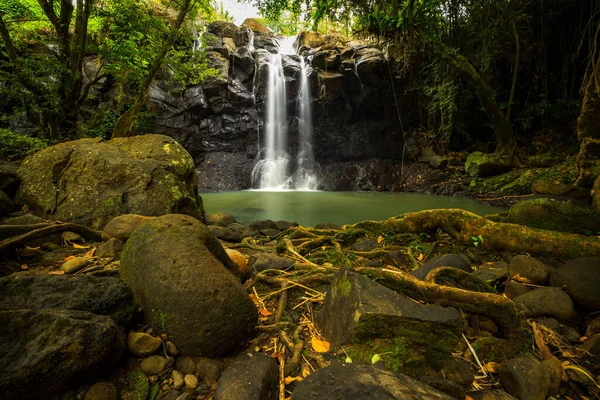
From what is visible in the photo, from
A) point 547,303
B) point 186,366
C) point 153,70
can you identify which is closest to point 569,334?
point 547,303

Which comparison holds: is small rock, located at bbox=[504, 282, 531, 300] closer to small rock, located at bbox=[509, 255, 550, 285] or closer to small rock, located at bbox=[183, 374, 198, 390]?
small rock, located at bbox=[509, 255, 550, 285]

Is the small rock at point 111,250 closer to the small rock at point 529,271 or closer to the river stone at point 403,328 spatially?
the river stone at point 403,328

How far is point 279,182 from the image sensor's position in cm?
1599

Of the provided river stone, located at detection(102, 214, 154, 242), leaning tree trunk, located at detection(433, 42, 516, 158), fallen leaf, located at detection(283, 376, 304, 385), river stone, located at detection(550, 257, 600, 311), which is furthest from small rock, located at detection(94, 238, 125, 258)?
leaning tree trunk, located at detection(433, 42, 516, 158)

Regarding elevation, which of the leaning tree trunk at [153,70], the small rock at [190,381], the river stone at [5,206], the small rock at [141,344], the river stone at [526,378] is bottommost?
the river stone at [526,378]

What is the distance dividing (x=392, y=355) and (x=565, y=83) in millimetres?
15597

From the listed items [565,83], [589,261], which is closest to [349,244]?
[589,261]

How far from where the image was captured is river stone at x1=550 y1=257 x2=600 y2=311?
208 cm

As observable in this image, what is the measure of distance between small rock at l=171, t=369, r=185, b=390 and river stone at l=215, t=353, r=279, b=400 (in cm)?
20

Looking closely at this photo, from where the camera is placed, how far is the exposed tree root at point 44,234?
227 centimetres

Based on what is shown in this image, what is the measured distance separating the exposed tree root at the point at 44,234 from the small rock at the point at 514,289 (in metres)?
4.52

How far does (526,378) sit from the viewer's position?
4.72 ft

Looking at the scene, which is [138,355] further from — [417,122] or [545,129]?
[417,122]

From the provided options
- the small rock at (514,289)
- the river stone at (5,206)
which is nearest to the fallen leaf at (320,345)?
the small rock at (514,289)
